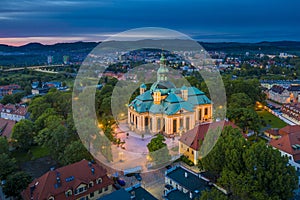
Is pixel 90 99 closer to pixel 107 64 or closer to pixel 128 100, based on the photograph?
pixel 128 100

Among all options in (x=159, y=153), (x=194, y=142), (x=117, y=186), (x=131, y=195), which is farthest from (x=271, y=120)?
(x=131, y=195)

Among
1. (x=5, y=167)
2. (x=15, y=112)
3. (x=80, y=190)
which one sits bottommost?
(x=15, y=112)

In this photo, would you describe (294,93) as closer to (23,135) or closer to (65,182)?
(23,135)

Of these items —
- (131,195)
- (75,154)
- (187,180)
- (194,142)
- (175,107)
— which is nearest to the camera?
(131,195)

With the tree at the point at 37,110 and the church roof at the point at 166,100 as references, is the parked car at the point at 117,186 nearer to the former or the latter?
the church roof at the point at 166,100

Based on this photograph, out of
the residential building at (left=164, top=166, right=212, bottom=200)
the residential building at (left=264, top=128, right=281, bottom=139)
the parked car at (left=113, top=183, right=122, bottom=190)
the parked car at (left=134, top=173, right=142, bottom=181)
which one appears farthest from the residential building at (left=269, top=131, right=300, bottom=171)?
the parked car at (left=113, top=183, right=122, bottom=190)
